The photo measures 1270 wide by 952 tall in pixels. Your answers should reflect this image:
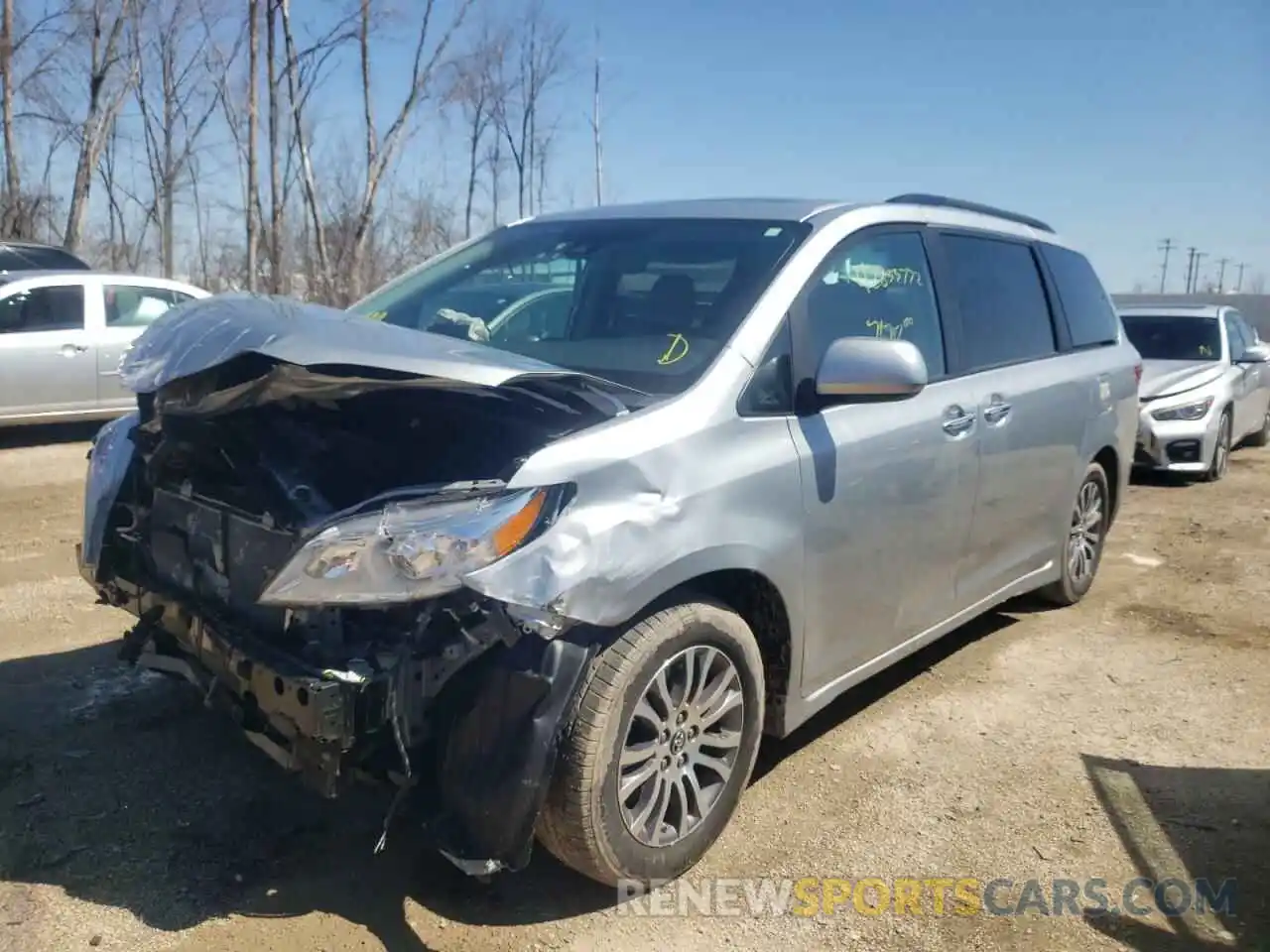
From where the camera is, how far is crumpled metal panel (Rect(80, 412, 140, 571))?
3473mm

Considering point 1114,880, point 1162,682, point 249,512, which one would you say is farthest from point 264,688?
point 1162,682

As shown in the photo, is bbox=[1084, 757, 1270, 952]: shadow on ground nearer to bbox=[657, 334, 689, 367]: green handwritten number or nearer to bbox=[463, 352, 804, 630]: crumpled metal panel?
bbox=[463, 352, 804, 630]: crumpled metal panel

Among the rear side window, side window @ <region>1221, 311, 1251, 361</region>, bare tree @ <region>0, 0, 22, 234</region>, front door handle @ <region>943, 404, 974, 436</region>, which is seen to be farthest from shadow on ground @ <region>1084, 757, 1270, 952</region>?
bare tree @ <region>0, 0, 22, 234</region>

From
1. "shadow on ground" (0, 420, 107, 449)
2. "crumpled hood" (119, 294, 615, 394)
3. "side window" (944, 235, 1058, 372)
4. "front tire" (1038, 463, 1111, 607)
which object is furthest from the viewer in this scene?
"shadow on ground" (0, 420, 107, 449)

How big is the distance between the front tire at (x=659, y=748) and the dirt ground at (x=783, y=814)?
196mm

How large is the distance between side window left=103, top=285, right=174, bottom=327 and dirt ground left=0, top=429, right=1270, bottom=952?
5.95 m

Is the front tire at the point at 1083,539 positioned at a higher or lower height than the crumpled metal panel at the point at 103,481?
lower

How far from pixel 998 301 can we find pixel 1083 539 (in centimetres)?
171

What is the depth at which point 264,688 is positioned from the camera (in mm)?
2604

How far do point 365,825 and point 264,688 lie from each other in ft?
2.91

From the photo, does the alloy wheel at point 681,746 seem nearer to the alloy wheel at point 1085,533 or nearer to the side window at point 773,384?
the side window at point 773,384

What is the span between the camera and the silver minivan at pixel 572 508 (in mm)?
2531

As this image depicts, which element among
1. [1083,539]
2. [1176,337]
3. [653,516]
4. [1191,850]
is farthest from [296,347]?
[1176,337]

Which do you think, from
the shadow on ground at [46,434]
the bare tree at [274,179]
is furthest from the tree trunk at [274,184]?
the shadow on ground at [46,434]
